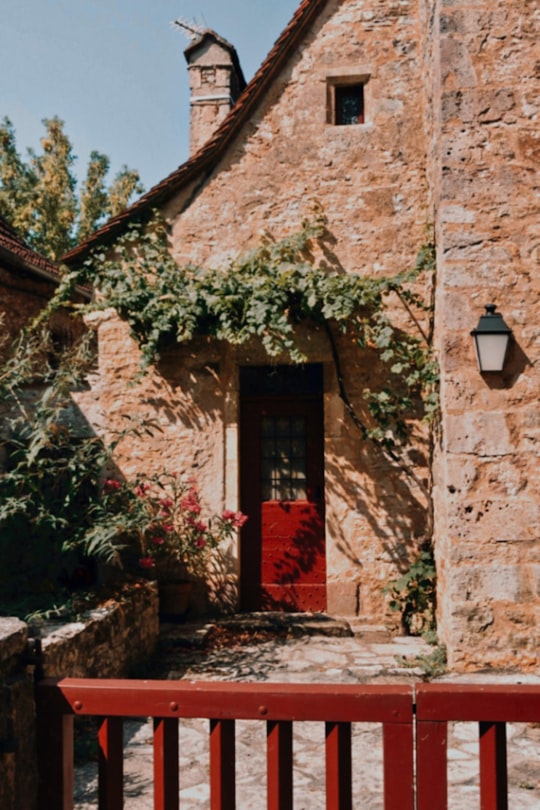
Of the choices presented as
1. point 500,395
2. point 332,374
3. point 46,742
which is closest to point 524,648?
point 500,395

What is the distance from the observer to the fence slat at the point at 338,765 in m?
1.73

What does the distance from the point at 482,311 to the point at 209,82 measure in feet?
23.7

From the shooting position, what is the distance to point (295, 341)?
716cm

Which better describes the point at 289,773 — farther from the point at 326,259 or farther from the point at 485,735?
the point at 326,259

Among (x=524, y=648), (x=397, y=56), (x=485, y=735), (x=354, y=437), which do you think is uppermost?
(x=397, y=56)

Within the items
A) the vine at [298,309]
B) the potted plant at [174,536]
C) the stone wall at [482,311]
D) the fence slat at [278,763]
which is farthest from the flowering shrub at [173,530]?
the fence slat at [278,763]

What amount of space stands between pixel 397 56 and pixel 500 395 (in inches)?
147

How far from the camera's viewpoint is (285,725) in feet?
5.73

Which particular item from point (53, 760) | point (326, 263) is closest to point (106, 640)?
point (53, 760)

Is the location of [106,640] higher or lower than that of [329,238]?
lower

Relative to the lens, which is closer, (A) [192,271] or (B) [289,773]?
(B) [289,773]

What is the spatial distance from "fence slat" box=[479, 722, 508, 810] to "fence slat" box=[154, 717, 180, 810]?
0.71 m

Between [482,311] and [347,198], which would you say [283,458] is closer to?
[347,198]

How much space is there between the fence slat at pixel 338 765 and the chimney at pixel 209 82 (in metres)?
9.97
